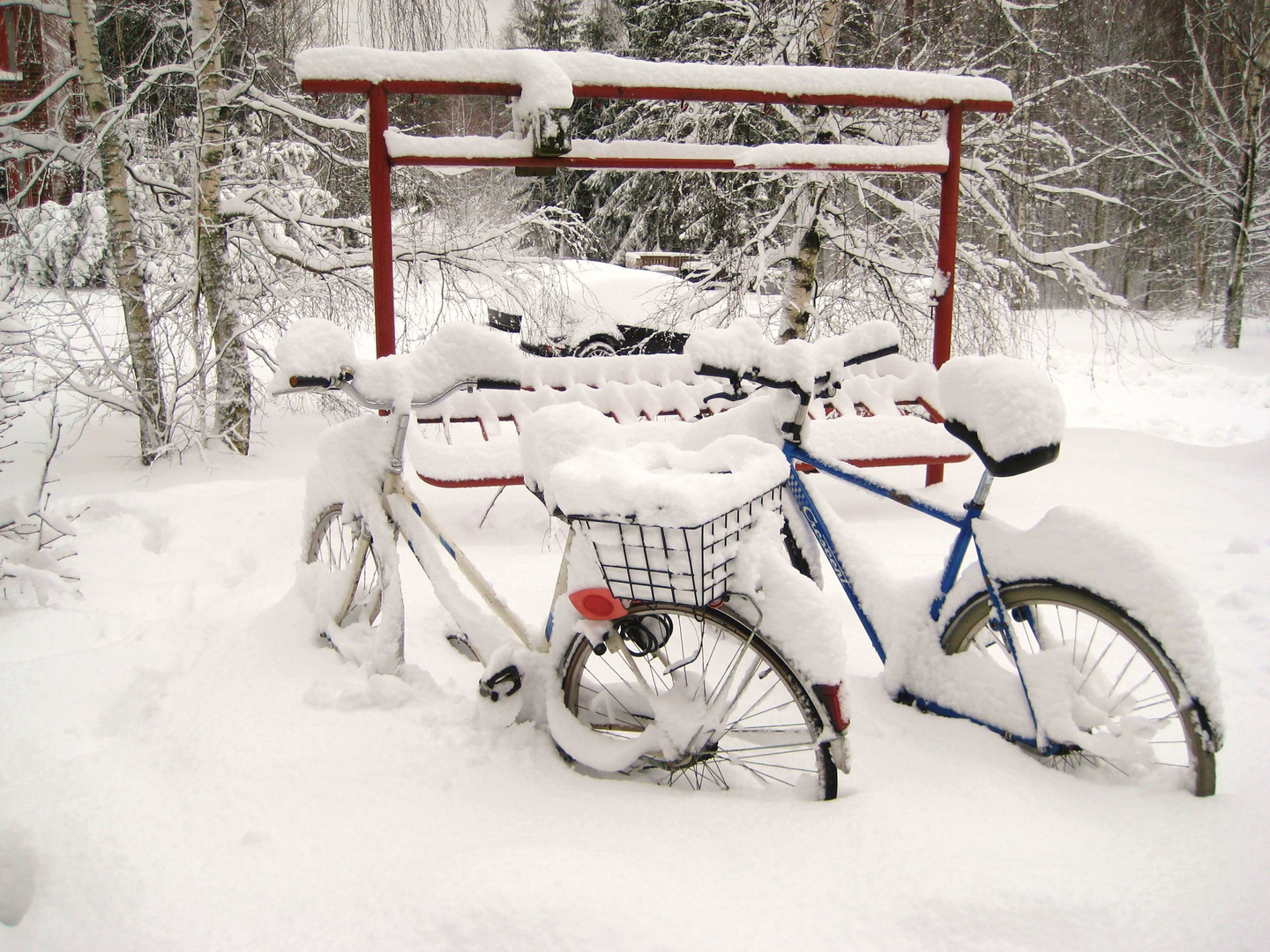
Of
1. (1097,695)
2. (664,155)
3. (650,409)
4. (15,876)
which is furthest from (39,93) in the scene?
(1097,695)

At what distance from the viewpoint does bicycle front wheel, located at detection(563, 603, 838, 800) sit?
1765mm

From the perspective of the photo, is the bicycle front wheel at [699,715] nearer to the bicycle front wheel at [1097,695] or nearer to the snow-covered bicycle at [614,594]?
the snow-covered bicycle at [614,594]

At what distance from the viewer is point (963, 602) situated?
208cm

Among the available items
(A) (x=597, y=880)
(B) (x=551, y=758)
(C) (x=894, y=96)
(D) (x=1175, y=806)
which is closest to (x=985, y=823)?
(D) (x=1175, y=806)

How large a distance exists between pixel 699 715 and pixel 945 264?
3.58 meters

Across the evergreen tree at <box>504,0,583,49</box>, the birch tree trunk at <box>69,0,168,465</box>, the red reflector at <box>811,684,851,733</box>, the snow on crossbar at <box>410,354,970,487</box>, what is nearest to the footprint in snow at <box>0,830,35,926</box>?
the red reflector at <box>811,684,851,733</box>

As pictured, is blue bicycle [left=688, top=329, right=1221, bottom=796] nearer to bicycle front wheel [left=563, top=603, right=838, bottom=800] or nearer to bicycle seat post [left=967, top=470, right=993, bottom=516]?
bicycle seat post [left=967, top=470, right=993, bottom=516]

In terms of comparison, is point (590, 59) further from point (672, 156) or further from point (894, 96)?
point (894, 96)

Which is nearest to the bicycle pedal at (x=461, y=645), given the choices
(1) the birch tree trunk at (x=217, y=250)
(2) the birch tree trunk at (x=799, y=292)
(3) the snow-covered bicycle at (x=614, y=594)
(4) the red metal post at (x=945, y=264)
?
(3) the snow-covered bicycle at (x=614, y=594)

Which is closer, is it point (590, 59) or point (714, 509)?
point (714, 509)

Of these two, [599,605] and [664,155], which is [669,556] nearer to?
[599,605]

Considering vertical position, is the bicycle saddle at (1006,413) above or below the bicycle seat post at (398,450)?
above

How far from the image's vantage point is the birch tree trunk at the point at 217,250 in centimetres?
511

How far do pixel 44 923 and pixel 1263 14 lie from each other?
1584cm
